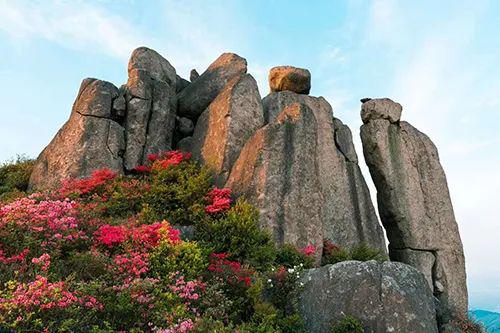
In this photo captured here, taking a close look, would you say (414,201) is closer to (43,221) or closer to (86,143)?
(86,143)

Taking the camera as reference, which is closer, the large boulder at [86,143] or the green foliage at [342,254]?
the green foliage at [342,254]

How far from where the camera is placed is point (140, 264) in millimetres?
14258

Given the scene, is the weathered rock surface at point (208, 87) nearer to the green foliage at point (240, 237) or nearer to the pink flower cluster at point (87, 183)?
the pink flower cluster at point (87, 183)

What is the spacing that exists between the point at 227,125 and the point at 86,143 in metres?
7.56

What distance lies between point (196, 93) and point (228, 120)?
562cm

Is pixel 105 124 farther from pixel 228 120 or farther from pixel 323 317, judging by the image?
pixel 323 317

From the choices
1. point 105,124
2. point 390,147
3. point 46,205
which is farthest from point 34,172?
point 390,147

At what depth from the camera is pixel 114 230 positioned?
53.8 ft

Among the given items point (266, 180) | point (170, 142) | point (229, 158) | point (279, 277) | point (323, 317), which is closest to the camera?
point (323, 317)

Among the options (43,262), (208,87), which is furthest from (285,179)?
(43,262)

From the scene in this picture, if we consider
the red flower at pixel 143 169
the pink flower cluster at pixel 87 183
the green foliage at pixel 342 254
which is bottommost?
the green foliage at pixel 342 254

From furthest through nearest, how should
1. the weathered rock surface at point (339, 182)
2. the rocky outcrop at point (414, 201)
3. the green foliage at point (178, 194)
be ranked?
the rocky outcrop at point (414, 201)
the weathered rock surface at point (339, 182)
the green foliage at point (178, 194)

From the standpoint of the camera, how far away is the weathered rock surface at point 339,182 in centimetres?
2866

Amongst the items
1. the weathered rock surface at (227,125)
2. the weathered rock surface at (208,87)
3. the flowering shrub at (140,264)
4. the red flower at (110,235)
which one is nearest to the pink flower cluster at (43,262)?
the flowering shrub at (140,264)
